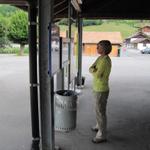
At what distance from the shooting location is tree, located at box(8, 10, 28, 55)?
38.3 metres

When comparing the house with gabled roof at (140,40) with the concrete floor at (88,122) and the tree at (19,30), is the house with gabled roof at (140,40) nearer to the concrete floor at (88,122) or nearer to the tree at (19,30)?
the tree at (19,30)

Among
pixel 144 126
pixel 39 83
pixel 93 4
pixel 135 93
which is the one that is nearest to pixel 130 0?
pixel 93 4

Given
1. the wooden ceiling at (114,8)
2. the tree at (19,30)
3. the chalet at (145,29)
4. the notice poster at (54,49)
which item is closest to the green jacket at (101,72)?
the notice poster at (54,49)

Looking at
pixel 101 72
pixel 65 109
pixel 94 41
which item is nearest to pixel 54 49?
pixel 101 72

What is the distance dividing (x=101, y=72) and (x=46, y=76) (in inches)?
43.9

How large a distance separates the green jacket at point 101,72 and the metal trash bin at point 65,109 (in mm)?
426

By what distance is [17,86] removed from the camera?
12172 mm

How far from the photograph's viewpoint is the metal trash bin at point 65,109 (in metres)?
5.24

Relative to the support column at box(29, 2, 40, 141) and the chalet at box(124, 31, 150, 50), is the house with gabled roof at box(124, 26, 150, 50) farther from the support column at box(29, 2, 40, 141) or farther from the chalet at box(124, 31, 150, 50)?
the support column at box(29, 2, 40, 141)

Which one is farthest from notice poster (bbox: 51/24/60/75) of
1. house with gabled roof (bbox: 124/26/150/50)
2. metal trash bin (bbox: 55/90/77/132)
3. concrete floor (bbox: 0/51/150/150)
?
house with gabled roof (bbox: 124/26/150/50)

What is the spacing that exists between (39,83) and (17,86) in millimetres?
7787

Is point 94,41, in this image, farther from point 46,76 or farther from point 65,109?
point 46,76

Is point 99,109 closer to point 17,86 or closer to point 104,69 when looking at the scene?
point 104,69

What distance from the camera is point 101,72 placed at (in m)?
5.26
